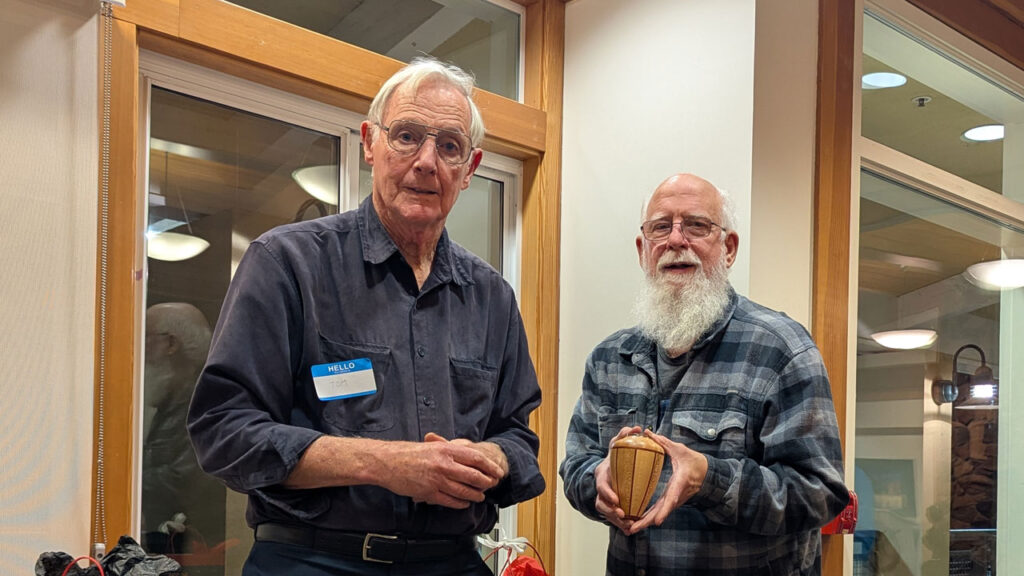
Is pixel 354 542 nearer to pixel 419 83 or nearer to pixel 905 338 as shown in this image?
pixel 419 83

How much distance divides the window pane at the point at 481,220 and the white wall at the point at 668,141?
26 centimetres

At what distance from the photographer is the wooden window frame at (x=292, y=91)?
8.58ft

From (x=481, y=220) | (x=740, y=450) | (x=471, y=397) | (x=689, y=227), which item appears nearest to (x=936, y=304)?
(x=481, y=220)

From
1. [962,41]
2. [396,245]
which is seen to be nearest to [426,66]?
[396,245]

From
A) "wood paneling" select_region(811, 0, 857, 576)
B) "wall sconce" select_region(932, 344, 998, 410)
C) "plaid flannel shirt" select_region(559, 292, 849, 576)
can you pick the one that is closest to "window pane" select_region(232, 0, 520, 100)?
"wood paneling" select_region(811, 0, 857, 576)

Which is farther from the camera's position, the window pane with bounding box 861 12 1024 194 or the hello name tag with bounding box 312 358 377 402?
the window pane with bounding box 861 12 1024 194

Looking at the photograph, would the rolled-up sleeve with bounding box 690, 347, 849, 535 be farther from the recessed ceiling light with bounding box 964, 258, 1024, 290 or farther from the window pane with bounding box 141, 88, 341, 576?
the recessed ceiling light with bounding box 964, 258, 1024, 290

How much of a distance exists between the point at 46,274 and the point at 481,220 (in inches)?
69.7

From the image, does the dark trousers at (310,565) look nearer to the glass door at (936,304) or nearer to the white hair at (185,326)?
the white hair at (185,326)

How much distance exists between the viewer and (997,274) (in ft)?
14.6

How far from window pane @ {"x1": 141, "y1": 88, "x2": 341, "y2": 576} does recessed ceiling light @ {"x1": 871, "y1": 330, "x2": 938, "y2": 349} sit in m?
2.22

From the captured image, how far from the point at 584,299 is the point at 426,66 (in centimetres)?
191

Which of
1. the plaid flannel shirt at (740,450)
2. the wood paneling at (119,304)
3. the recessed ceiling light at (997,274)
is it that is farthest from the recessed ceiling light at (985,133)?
Answer: the wood paneling at (119,304)

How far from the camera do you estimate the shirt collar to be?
187 cm
